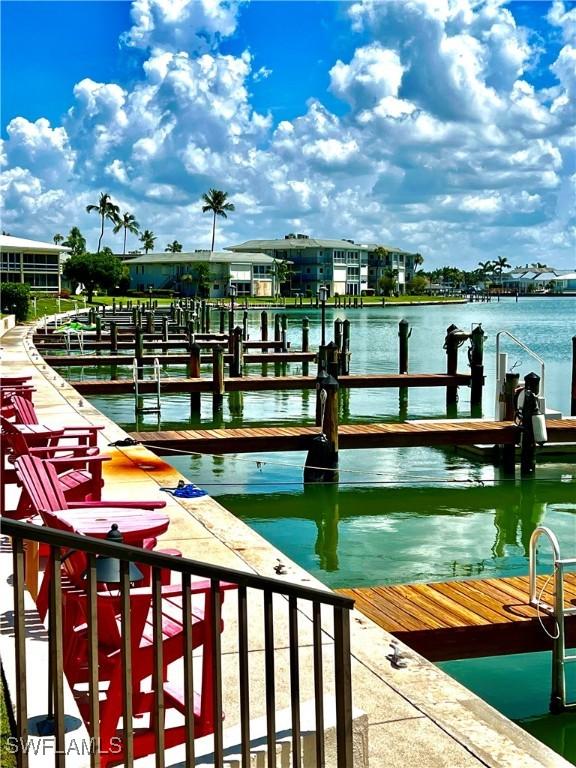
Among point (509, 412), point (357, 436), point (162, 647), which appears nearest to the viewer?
point (162, 647)

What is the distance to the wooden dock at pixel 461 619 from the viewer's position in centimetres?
709

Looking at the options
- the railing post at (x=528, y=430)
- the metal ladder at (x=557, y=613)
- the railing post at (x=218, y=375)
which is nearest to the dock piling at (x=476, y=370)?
the railing post at (x=218, y=375)

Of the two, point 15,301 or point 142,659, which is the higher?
point 15,301

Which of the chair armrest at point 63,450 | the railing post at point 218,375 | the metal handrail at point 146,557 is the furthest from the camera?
the railing post at point 218,375

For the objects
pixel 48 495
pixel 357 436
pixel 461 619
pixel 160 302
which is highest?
pixel 160 302

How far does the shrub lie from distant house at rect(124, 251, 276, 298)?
6861cm

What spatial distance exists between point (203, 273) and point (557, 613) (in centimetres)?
12419

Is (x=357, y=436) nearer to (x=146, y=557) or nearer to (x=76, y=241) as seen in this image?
(x=146, y=557)

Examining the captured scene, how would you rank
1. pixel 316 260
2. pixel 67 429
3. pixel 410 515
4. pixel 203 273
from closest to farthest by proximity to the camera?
pixel 67 429
pixel 410 515
pixel 203 273
pixel 316 260

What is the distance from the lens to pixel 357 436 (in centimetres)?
1720

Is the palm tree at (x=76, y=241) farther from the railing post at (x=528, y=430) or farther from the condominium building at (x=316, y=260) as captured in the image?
the railing post at (x=528, y=430)

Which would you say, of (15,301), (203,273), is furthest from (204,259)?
(15,301)

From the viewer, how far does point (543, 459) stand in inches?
763

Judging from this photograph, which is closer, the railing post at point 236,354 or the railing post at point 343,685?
the railing post at point 343,685
